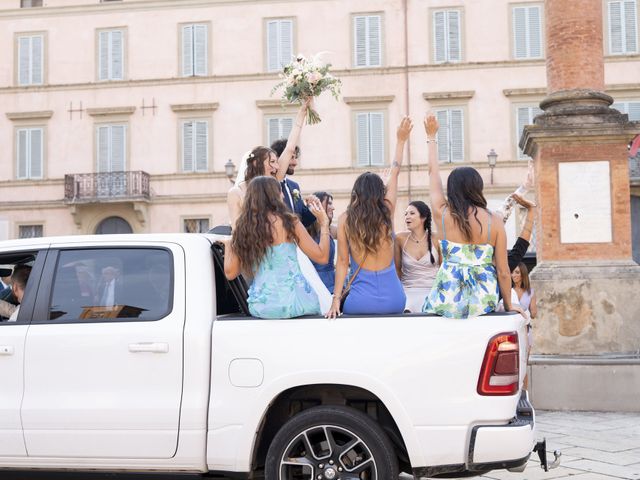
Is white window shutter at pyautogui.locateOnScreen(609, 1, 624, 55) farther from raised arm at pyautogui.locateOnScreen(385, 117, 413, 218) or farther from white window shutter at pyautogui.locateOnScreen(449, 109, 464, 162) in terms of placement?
raised arm at pyautogui.locateOnScreen(385, 117, 413, 218)

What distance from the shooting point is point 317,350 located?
4.42 meters

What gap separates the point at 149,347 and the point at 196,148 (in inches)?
1062

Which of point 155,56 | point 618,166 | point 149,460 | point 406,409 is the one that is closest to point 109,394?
point 149,460

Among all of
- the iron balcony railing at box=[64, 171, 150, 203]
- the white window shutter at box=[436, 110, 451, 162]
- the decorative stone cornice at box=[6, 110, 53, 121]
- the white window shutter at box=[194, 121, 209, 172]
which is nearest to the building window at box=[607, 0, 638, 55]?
the white window shutter at box=[436, 110, 451, 162]

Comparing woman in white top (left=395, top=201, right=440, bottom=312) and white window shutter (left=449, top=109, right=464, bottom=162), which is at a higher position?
white window shutter (left=449, top=109, right=464, bottom=162)

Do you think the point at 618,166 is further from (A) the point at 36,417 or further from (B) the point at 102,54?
(B) the point at 102,54

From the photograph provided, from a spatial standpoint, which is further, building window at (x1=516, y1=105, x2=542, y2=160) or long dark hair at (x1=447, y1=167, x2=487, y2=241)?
building window at (x1=516, y1=105, x2=542, y2=160)

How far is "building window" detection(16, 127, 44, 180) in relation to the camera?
31.7 m

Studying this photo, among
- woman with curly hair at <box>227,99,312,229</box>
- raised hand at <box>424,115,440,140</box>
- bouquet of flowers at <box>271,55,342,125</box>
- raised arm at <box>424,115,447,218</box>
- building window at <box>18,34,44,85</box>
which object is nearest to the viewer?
raised arm at <box>424,115,447,218</box>

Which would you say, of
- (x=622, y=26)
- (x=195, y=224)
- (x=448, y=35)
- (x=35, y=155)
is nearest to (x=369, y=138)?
(x=448, y=35)

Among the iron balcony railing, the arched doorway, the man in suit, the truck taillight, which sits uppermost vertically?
the iron balcony railing

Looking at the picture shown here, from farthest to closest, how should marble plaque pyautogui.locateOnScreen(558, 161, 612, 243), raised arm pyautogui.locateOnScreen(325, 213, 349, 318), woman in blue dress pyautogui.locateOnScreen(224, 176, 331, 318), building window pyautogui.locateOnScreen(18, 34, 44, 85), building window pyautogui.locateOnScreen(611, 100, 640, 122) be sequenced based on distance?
1. building window pyautogui.locateOnScreen(18, 34, 44, 85)
2. building window pyautogui.locateOnScreen(611, 100, 640, 122)
3. marble plaque pyautogui.locateOnScreen(558, 161, 612, 243)
4. raised arm pyautogui.locateOnScreen(325, 213, 349, 318)
5. woman in blue dress pyautogui.locateOnScreen(224, 176, 331, 318)

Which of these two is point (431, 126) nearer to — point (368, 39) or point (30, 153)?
point (368, 39)

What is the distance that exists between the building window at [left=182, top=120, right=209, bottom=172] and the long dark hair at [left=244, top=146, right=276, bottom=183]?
25.2 metres
